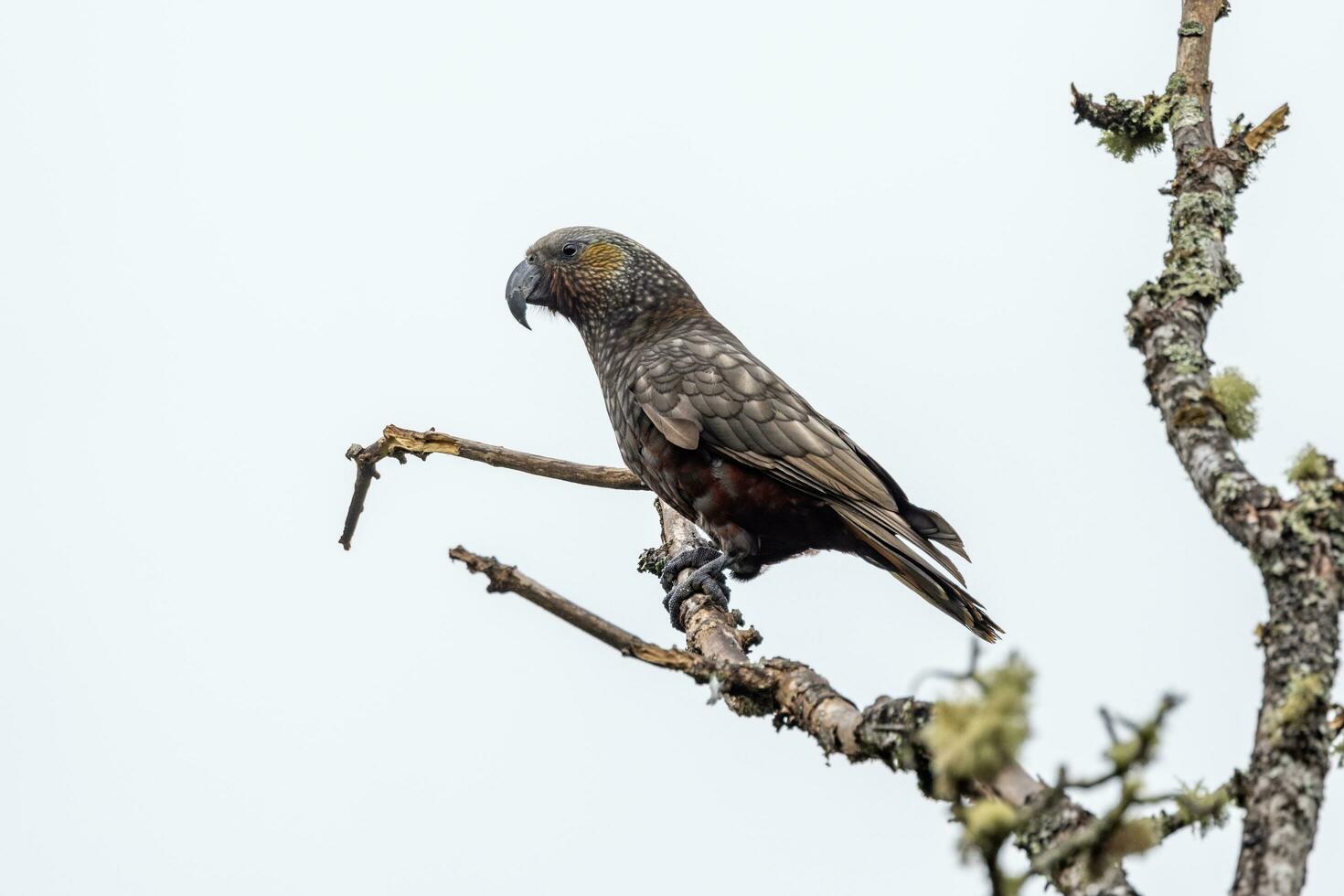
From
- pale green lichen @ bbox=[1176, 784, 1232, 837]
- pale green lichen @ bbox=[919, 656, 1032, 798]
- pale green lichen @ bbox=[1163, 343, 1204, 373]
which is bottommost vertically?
pale green lichen @ bbox=[919, 656, 1032, 798]

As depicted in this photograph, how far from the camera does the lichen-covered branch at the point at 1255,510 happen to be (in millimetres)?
2732

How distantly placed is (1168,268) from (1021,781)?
6.43 feet

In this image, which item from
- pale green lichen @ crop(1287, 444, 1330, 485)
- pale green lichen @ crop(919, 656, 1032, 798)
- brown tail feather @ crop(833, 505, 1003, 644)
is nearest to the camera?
pale green lichen @ crop(919, 656, 1032, 798)

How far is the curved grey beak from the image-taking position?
8016 mm

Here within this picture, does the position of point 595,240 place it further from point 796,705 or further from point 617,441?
point 796,705

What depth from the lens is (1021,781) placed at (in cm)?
279

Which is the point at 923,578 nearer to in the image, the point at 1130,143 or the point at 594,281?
the point at 1130,143

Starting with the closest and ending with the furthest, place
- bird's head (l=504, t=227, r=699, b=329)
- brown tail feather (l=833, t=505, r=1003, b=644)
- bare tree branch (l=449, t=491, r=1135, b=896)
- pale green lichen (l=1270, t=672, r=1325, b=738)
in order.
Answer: bare tree branch (l=449, t=491, r=1135, b=896) < pale green lichen (l=1270, t=672, r=1325, b=738) < brown tail feather (l=833, t=505, r=1003, b=644) < bird's head (l=504, t=227, r=699, b=329)

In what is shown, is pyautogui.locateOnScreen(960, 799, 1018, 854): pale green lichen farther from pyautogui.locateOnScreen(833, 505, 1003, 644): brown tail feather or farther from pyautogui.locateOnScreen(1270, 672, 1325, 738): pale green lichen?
pyautogui.locateOnScreen(833, 505, 1003, 644): brown tail feather

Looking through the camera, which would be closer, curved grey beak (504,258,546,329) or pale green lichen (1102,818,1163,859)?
pale green lichen (1102,818,1163,859)

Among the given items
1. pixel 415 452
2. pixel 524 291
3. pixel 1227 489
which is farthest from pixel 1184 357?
pixel 524 291

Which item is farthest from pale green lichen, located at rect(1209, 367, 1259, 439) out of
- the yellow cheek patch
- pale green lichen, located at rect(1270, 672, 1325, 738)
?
the yellow cheek patch

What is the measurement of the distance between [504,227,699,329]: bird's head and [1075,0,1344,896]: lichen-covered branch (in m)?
3.58

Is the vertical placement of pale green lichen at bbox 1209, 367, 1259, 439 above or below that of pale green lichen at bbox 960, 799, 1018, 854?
above
